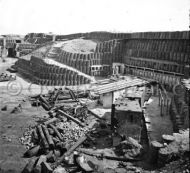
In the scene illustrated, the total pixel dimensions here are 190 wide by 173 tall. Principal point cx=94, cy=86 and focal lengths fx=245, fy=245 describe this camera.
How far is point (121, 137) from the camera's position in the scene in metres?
19.5

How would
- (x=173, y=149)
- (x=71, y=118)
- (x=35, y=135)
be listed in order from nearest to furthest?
(x=173, y=149) < (x=35, y=135) < (x=71, y=118)

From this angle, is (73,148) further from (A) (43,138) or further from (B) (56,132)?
(B) (56,132)

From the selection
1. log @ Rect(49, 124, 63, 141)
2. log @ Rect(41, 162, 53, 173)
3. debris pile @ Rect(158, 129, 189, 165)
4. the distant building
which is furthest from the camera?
the distant building

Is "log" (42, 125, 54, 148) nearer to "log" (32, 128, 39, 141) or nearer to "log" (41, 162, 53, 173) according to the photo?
"log" (32, 128, 39, 141)

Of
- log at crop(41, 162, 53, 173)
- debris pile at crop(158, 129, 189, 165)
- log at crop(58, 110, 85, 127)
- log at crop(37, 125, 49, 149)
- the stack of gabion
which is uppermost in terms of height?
debris pile at crop(158, 129, 189, 165)

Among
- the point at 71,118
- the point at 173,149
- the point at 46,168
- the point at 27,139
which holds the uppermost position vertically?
the point at 173,149

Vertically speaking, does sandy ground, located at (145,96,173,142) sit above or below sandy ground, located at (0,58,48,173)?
above

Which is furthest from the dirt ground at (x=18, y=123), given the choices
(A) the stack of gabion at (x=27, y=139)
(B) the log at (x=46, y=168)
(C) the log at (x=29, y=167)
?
(B) the log at (x=46, y=168)

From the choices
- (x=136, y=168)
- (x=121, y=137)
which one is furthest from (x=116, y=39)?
(x=136, y=168)

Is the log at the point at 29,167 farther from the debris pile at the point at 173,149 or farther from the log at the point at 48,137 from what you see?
the debris pile at the point at 173,149

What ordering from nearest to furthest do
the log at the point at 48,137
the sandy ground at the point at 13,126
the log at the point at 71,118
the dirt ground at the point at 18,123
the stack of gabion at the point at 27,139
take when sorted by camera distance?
the sandy ground at the point at 13,126
the dirt ground at the point at 18,123
the log at the point at 48,137
the stack of gabion at the point at 27,139
the log at the point at 71,118

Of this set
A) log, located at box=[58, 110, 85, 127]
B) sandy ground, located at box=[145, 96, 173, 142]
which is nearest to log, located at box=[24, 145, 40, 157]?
log, located at box=[58, 110, 85, 127]

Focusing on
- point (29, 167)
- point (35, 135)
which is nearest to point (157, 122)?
point (35, 135)

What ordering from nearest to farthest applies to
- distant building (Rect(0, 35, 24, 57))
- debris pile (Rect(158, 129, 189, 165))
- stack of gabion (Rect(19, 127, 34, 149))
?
debris pile (Rect(158, 129, 189, 165))
stack of gabion (Rect(19, 127, 34, 149))
distant building (Rect(0, 35, 24, 57))
